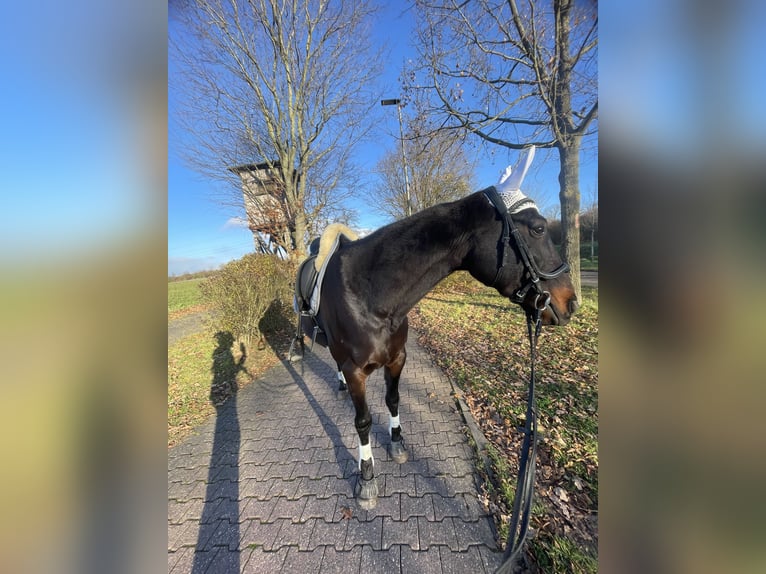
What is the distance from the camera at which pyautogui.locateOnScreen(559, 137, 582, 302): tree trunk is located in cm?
587

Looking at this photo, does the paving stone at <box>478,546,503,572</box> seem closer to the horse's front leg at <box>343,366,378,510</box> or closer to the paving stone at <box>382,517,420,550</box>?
the paving stone at <box>382,517,420,550</box>

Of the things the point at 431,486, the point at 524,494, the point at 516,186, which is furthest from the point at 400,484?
the point at 516,186

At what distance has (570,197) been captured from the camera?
233 inches

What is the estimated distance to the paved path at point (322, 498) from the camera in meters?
2.11

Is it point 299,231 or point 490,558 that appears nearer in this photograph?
point 490,558

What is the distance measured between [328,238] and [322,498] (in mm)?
2436

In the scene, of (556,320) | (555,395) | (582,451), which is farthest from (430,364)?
(556,320)

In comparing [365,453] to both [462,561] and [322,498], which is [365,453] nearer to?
[322,498]

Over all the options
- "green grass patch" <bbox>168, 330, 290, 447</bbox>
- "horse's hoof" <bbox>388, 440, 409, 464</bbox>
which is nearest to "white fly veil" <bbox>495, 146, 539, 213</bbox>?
"horse's hoof" <bbox>388, 440, 409, 464</bbox>

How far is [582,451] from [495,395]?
1.37m

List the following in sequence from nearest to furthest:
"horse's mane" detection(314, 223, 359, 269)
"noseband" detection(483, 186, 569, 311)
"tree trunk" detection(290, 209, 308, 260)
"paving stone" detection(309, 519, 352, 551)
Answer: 1. "noseband" detection(483, 186, 569, 311)
2. "paving stone" detection(309, 519, 352, 551)
3. "horse's mane" detection(314, 223, 359, 269)
4. "tree trunk" detection(290, 209, 308, 260)

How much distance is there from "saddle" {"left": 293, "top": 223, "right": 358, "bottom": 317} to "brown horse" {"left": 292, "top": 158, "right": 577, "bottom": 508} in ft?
0.50
